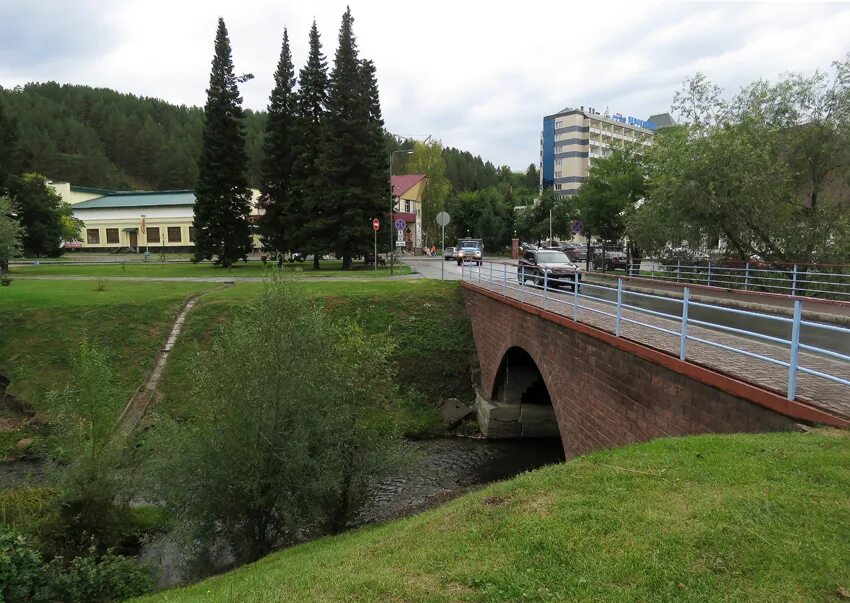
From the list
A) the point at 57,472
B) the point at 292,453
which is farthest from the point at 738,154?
the point at 57,472

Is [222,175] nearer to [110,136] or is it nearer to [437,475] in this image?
[437,475]

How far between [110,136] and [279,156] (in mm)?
87985

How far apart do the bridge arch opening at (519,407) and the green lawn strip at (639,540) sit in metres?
12.4

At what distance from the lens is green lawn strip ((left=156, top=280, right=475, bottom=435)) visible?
65.6 feet

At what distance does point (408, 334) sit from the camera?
22.4 m

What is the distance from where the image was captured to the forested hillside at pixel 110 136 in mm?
89500

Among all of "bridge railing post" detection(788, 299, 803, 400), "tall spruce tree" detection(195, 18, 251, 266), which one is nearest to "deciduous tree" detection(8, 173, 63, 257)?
"tall spruce tree" detection(195, 18, 251, 266)

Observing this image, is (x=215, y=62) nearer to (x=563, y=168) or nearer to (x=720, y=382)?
(x=720, y=382)

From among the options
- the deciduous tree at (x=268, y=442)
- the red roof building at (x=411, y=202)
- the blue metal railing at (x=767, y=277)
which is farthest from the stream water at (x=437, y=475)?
the red roof building at (x=411, y=202)

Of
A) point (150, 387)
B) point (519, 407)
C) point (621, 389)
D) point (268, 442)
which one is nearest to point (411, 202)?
point (150, 387)

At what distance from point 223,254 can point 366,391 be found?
1234 inches

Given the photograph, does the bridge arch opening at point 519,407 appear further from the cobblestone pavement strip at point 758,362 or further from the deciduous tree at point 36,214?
the deciduous tree at point 36,214

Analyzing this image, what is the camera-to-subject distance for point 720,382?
623 cm

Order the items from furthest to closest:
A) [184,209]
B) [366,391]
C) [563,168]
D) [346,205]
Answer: [563,168] < [184,209] < [346,205] < [366,391]
